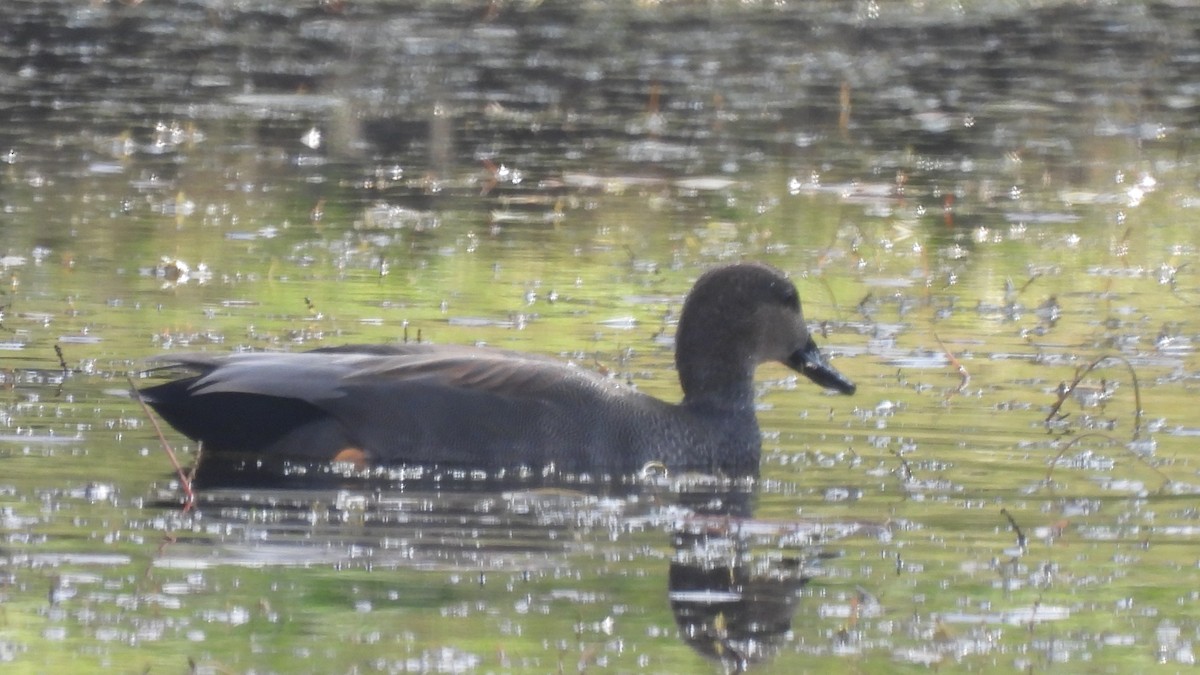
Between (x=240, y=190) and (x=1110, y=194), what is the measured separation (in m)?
4.75

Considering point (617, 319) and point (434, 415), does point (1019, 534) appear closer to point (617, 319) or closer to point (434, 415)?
point (434, 415)

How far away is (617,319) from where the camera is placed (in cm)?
1009

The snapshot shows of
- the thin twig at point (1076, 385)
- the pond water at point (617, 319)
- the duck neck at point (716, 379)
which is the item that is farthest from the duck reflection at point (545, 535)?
the thin twig at point (1076, 385)

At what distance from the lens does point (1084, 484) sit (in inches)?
292

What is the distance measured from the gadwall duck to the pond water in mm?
231

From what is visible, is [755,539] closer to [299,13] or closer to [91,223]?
[91,223]

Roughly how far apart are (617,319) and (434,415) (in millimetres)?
2416

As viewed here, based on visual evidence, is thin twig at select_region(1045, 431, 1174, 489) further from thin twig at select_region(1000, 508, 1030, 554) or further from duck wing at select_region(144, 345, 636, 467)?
duck wing at select_region(144, 345, 636, 467)

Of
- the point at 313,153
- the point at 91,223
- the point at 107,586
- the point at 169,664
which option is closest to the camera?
the point at 169,664

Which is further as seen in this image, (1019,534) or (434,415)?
(434,415)

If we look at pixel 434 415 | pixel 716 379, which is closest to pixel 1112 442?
pixel 716 379

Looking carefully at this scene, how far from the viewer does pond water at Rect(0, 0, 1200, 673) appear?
5.73 meters

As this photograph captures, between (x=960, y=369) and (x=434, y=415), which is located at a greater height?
(x=434, y=415)

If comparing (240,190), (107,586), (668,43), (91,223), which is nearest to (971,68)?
(668,43)
